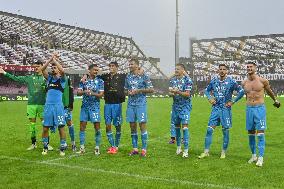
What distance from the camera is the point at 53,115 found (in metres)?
10.1

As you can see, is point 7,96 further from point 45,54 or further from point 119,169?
point 119,169

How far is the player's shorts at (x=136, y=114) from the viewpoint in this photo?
33.3 ft

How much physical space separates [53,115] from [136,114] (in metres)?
2.06

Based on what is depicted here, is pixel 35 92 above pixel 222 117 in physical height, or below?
above

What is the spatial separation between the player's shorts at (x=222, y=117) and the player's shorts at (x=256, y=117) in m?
0.63

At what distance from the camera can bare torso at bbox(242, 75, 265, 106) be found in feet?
30.1

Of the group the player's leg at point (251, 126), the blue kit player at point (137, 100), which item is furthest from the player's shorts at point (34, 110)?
the player's leg at point (251, 126)

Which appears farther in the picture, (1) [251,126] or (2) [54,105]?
(2) [54,105]

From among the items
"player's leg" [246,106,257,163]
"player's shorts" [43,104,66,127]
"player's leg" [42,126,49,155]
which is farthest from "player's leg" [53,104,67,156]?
"player's leg" [246,106,257,163]

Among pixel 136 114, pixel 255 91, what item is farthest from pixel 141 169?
pixel 255 91

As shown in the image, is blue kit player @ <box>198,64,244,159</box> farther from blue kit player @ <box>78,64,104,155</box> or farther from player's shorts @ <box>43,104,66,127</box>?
player's shorts @ <box>43,104,66,127</box>

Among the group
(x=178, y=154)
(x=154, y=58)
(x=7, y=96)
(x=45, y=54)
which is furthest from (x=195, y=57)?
(x=178, y=154)

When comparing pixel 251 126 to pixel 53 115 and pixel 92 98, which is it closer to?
pixel 92 98

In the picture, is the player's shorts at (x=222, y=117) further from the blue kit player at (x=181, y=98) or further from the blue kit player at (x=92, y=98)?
the blue kit player at (x=92, y=98)
